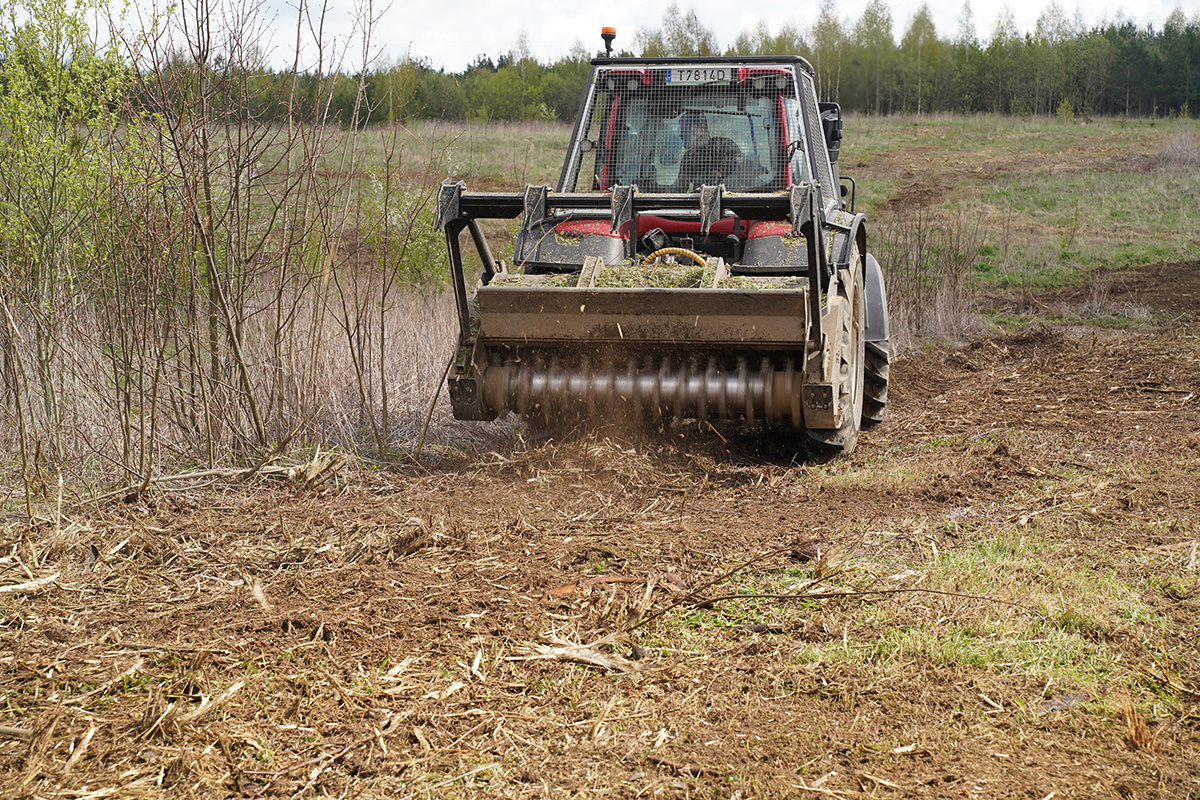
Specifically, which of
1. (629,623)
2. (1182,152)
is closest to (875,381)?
(629,623)

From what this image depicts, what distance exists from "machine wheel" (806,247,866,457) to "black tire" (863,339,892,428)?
15.4 inches

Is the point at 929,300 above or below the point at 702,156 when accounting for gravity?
below

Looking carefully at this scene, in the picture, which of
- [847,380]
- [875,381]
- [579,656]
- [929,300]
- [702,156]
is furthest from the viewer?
[929,300]

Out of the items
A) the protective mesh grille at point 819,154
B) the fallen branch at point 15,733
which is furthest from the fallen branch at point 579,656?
the protective mesh grille at point 819,154

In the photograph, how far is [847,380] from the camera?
19.3 feet

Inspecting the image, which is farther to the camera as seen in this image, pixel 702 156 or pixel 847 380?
pixel 702 156

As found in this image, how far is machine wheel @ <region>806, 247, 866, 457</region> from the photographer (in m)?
5.77

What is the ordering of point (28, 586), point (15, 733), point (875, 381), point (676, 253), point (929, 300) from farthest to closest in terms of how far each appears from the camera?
point (929, 300) < point (875, 381) < point (676, 253) < point (28, 586) < point (15, 733)

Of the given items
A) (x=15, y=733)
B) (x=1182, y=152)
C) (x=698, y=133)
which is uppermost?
(x=1182, y=152)

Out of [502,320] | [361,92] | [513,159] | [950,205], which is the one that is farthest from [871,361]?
[513,159]

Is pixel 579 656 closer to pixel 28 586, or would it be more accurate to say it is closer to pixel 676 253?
pixel 28 586

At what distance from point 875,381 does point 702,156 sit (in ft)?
6.55

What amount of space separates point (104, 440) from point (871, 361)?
15.6 feet

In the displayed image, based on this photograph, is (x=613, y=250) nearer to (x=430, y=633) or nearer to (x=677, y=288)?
(x=677, y=288)
